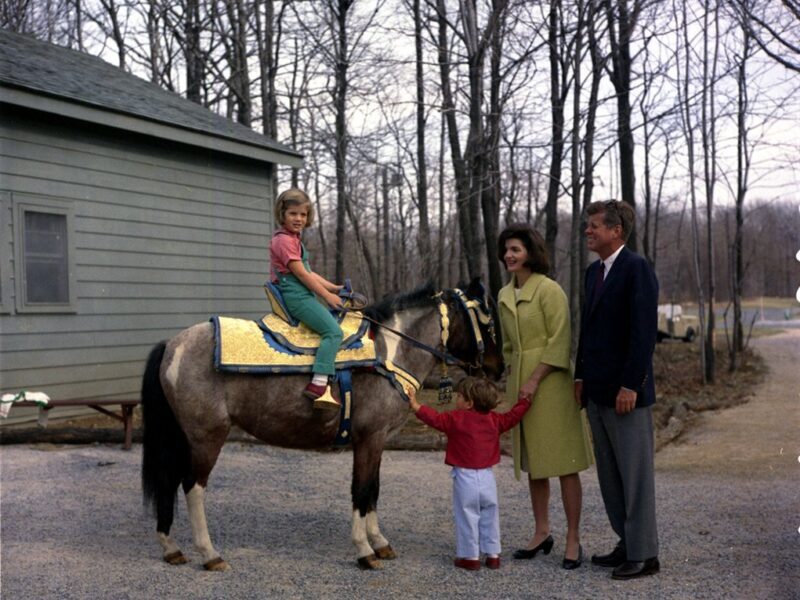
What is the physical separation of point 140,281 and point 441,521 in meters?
6.08

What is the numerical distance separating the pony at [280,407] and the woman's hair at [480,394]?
0.38 metres

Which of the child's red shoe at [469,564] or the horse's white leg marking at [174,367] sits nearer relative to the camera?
the child's red shoe at [469,564]

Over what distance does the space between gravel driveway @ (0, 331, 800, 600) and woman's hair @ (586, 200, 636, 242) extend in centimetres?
188

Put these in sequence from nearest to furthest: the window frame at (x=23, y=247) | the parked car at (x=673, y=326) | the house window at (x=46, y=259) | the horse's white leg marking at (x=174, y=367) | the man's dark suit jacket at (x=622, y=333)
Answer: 1. the man's dark suit jacket at (x=622, y=333)
2. the horse's white leg marking at (x=174, y=367)
3. the window frame at (x=23, y=247)
4. the house window at (x=46, y=259)
5. the parked car at (x=673, y=326)

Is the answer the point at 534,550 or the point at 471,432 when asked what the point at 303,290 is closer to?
the point at 471,432

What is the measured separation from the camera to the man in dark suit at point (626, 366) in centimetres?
390

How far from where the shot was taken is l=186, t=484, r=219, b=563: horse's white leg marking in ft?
14.1

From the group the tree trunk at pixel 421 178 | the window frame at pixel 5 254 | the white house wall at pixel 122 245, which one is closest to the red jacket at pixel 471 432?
the tree trunk at pixel 421 178

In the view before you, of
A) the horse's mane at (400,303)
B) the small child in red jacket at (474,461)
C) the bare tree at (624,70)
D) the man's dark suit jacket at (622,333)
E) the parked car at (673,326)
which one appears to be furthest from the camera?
the parked car at (673,326)

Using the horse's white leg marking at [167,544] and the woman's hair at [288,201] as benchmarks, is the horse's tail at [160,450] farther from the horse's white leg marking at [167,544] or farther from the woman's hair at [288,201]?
the woman's hair at [288,201]

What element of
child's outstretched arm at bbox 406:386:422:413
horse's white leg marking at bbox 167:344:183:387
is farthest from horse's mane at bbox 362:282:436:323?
horse's white leg marking at bbox 167:344:183:387

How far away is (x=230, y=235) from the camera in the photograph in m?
11.0

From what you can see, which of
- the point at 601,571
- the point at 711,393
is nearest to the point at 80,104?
the point at 601,571

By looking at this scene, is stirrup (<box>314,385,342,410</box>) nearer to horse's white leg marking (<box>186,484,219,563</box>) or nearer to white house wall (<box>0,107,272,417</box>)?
horse's white leg marking (<box>186,484,219,563</box>)
